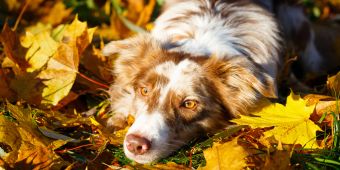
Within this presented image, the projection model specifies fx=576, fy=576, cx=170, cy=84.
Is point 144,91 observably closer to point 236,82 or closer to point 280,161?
point 236,82

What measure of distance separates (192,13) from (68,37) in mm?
1057

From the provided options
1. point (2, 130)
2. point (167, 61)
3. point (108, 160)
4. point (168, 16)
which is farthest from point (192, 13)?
point (2, 130)

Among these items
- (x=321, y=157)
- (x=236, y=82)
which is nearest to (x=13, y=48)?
(x=236, y=82)

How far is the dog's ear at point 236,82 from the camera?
156 inches

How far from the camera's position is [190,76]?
3896 mm

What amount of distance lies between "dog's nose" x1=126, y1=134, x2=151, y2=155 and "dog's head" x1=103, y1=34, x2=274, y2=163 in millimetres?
58

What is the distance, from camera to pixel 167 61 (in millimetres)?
4039

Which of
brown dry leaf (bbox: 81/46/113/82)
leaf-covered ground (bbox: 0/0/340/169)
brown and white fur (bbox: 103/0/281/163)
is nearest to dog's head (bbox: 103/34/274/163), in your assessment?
brown and white fur (bbox: 103/0/281/163)

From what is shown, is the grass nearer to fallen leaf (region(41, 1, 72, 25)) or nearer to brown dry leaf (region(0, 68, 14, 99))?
brown dry leaf (region(0, 68, 14, 99))

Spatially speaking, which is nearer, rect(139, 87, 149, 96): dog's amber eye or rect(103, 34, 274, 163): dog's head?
rect(103, 34, 274, 163): dog's head

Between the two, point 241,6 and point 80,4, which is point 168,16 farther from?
point 80,4

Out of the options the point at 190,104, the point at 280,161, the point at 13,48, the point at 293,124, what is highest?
the point at 13,48

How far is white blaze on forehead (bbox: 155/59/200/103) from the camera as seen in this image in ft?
12.6

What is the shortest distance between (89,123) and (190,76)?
0.79 m
